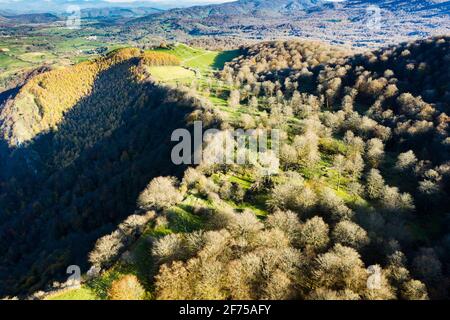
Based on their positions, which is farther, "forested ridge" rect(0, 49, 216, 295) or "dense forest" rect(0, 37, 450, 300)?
"forested ridge" rect(0, 49, 216, 295)

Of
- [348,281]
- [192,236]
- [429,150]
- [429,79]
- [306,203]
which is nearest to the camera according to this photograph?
[348,281]

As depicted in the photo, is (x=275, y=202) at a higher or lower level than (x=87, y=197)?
higher

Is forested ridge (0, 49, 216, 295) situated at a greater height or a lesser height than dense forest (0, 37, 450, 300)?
lesser

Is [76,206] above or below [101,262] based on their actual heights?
below

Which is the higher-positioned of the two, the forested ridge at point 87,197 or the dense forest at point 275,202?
the dense forest at point 275,202

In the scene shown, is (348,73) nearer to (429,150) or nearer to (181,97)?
(429,150)

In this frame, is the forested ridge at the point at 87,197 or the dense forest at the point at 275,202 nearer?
the dense forest at the point at 275,202

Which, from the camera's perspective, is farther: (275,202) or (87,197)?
(87,197)
